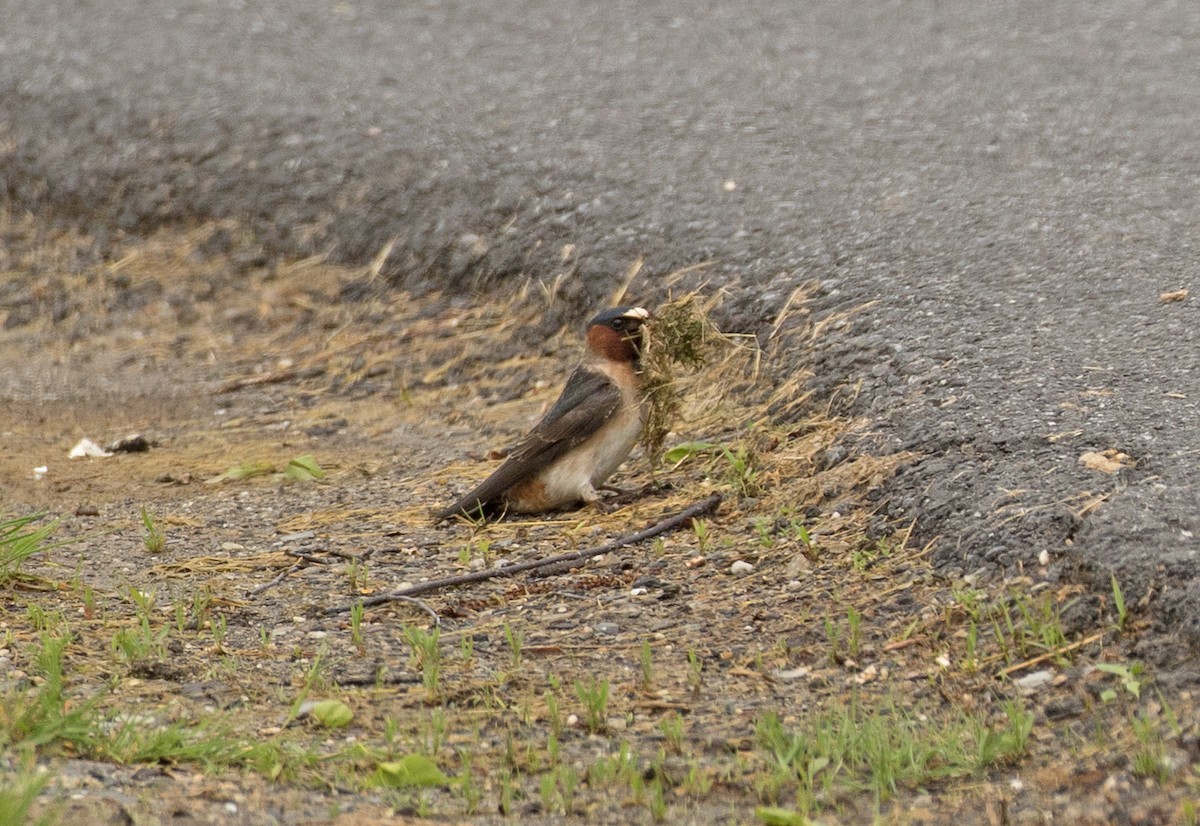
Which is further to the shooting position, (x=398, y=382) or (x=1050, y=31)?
(x=1050, y=31)

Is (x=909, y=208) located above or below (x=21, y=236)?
above

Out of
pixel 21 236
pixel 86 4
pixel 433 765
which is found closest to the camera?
pixel 433 765

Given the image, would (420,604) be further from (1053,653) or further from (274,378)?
(274,378)

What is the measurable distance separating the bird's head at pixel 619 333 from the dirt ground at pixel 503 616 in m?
0.47

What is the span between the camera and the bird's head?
230 inches

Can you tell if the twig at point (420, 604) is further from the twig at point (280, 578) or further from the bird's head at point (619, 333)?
the bird's head at point (619, 333)

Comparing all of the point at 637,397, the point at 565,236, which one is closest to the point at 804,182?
the point at 565,236

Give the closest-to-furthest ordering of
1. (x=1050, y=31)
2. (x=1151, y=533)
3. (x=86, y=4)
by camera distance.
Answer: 1. (x=1151, y=533)
2. (x=1050, y=31)
3. (x=86, y=4)

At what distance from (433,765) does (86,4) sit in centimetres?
866

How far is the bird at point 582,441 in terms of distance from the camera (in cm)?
571

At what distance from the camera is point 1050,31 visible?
395 inches

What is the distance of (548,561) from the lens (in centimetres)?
518

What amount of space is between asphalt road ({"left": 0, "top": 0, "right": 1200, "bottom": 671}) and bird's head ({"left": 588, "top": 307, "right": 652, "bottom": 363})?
0.66 metres

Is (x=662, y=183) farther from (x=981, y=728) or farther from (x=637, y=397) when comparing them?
(x=981, y=728)
